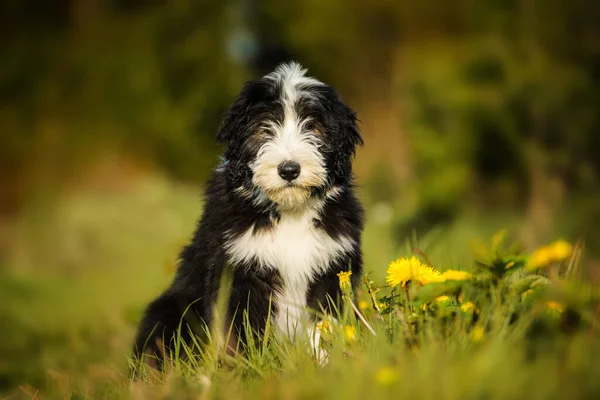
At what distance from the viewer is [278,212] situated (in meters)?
4.13

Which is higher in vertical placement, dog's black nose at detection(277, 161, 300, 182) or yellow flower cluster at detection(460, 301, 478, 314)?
dog's black nose at detection(277, 161, 300, 182)

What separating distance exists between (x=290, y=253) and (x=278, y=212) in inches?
9.5

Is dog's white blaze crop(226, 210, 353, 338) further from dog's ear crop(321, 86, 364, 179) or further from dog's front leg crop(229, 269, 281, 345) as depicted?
dog's ear crop(321, 86, 364, 179)

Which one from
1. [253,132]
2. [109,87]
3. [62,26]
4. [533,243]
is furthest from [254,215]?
[62,26]

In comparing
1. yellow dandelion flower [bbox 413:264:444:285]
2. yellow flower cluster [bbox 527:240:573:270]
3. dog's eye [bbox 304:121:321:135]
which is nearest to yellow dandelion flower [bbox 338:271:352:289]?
yellow dandelion flower [bbox 413:264:444:285]

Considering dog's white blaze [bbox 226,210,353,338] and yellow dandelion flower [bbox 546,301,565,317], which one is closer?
yellow dandelion flower [bbox 546,301,565,317]

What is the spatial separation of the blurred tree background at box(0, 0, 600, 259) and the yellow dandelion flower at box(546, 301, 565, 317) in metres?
7.43

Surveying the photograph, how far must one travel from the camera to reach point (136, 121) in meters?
17.9

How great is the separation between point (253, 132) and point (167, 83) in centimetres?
1376

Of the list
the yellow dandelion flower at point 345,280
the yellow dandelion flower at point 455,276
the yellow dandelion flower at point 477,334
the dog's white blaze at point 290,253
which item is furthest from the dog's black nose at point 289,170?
the yellow dandelion flower at point 477,334

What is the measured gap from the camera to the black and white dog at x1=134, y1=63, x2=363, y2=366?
3.96 m

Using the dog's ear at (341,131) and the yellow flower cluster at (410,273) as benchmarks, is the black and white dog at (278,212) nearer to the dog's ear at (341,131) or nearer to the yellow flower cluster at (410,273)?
the dog's ear at (341,131)

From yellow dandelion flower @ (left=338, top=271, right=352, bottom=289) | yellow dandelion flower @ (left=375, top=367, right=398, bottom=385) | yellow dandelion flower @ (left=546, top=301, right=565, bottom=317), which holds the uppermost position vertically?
yellow dandelion flower @ (left=338, top=271, right=352, bottom=289)

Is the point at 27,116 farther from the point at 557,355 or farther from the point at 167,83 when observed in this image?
the point at 557,355
